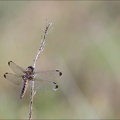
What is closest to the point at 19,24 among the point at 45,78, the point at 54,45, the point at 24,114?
the point at 54,45

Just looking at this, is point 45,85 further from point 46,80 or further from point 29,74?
point 29,74

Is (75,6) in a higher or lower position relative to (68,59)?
higher

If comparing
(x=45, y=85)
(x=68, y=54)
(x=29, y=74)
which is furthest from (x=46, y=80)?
(x=68, y=54)

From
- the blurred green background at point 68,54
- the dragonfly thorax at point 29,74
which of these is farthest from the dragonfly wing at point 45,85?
the blurred green background at point 68,54

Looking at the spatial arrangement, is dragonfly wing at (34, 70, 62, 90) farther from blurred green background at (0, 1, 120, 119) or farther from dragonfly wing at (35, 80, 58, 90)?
blurred green background at (0, 1, 120, 119)

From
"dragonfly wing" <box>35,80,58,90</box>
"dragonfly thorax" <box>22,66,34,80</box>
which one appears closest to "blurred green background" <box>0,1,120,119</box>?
"dragonfly wing" <box>35,80,58,90</box>

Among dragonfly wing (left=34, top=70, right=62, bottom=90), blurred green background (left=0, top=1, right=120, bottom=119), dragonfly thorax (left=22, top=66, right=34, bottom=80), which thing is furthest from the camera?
blurred green background (left=0, top=1, right=120, bottom=119)

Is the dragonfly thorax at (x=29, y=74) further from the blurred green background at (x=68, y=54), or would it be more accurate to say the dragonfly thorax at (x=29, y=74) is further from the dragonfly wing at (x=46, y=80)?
the blurred green background at (x=68, y=54)

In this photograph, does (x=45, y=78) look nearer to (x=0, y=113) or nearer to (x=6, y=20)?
(x=0, y=113)
